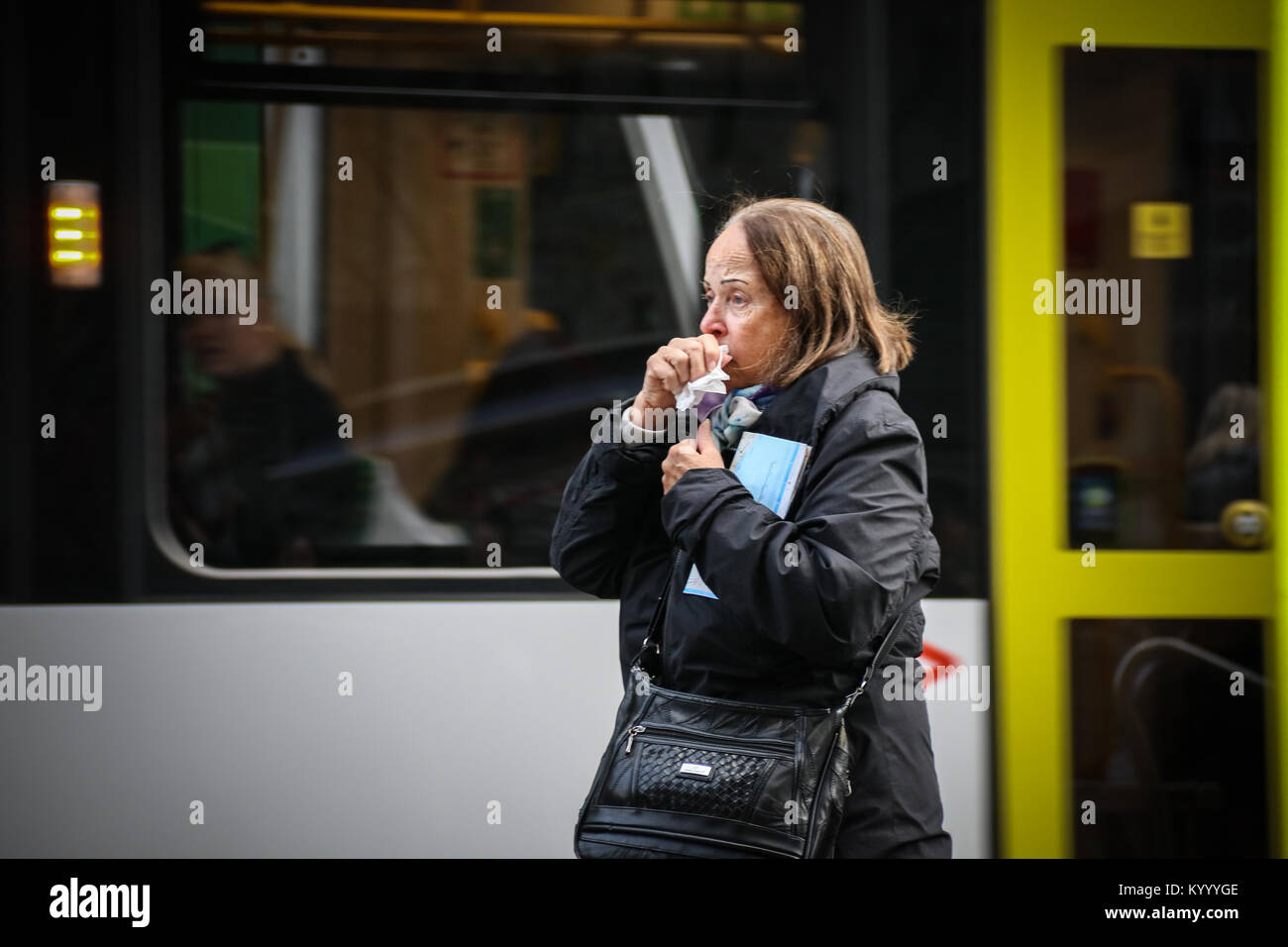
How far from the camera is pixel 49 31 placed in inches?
119

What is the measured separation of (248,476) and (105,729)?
0.69 meters

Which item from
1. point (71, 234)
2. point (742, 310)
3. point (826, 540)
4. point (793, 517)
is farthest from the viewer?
point (71, 234)

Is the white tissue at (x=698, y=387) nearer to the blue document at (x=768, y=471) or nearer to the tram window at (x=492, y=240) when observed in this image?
the blue document at (x=768, y=471)

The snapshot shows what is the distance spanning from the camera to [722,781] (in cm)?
194

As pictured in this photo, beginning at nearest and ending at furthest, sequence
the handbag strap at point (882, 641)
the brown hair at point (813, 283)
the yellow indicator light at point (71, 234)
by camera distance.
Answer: the handbag strap at point (882, 641) → the brown hair at point (813, 283) → the yellow indicator light at point (71, 234)

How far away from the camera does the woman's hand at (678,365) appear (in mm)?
2031

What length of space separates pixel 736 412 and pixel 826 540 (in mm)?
342

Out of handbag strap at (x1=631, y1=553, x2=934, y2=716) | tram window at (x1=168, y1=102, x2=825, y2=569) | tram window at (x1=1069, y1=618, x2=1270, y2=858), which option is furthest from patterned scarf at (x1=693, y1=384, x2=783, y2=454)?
tram window at (x1=1069, y1=618, x2=1270, y2=858)

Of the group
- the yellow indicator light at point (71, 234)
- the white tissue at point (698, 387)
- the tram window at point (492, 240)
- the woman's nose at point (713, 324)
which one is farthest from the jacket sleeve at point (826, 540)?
the yellow indicator light at point (71, 234)

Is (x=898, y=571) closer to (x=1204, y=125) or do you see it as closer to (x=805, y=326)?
(x=805, y=326)

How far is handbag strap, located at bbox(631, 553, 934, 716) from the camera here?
2004 mm

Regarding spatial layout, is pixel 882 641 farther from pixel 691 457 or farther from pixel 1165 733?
pixel 1165 733

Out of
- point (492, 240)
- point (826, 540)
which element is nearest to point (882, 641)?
point (826, 540)

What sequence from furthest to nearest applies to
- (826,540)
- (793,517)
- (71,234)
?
(71,234) < (793,517) < (826,540)
